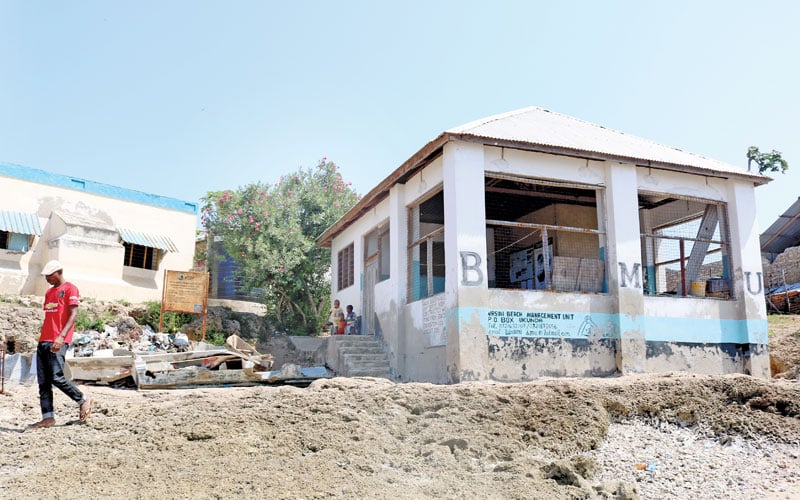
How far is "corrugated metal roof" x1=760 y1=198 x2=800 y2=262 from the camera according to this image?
77.9 feet

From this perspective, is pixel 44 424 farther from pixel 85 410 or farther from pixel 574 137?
pixel 574 137

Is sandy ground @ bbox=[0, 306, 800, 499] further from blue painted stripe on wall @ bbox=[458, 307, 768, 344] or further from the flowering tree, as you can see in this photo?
the flowering tree

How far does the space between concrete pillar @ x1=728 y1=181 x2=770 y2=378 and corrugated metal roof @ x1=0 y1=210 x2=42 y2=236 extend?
17.0 m

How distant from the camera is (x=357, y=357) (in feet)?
46.3

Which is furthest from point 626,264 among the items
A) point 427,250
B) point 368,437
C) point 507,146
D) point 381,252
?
point 368,437

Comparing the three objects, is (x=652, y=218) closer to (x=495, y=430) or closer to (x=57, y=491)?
(x=495, y=430)

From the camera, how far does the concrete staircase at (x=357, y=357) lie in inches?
541

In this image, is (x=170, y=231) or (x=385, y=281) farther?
(x=170, y=231)

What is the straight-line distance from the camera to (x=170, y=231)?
21062 millimetres

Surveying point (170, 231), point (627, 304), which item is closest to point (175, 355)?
point (627, 304)

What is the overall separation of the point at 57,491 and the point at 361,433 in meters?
2.58

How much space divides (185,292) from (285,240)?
464cm

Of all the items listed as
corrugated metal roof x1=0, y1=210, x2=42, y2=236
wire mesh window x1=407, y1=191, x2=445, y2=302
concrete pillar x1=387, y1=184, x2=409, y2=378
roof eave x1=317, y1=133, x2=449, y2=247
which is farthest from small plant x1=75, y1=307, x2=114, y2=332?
wire mesh window x1=407, y1=191, x2=445, y2=302

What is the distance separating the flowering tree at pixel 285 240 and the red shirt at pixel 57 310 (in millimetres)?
13661
